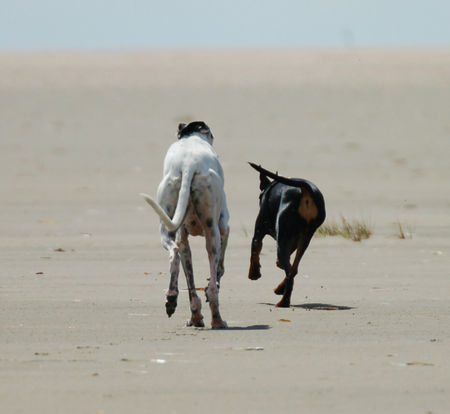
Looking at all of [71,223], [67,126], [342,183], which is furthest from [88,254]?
[67,126]

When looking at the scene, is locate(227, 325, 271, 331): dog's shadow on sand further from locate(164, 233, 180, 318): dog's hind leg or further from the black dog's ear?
the black dog's ear

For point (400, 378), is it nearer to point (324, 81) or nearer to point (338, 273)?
point (338, 273)

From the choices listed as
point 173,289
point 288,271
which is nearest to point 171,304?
point 173,289

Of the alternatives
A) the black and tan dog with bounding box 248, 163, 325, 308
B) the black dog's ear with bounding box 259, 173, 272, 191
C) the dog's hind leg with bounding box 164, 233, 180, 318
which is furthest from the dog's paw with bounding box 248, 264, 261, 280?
the dog's hind leg with bounding box 164, 233, 180, 318

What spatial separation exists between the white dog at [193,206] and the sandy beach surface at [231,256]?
0.94 feet

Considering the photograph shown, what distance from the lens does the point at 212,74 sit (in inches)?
1734

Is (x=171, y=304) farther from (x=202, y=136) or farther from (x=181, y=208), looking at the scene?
(x=202, y=136)

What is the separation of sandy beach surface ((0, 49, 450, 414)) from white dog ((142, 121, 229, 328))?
0.29m

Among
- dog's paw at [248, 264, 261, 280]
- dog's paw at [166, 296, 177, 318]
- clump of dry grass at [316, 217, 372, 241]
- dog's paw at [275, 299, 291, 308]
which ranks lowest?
dog's paw at [275, 299, 291, 308]

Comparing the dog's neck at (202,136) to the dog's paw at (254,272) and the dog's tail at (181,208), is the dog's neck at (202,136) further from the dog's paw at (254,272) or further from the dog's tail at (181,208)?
the dog's paw at (254,272)

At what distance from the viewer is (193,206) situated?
886cm

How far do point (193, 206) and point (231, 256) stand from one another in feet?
17.3

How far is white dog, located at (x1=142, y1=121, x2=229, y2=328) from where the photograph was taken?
8.70 m

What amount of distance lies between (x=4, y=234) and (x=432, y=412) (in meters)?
11.6
